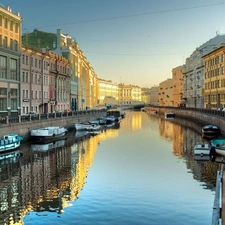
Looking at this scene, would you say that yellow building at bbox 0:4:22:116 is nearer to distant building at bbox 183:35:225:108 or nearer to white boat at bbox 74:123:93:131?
white boat at bbox 74:123:93:131

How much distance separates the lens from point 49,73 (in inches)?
3093

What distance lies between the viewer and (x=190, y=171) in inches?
1223

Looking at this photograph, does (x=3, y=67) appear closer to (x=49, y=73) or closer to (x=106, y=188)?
(x=49, y=73)

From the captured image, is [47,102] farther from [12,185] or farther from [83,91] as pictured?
[12,185]

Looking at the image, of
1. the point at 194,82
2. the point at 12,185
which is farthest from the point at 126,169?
the point at 194,82

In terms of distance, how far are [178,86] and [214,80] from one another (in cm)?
8116

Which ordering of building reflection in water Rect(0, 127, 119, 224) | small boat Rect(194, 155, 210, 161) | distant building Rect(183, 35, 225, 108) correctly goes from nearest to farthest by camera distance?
building reflection in water Rect(0, 127, 119, 224), small boat Rect(194, 155, 210, 161), distant building Rect(183, 35, 225, 108)

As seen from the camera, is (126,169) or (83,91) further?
(83,91)

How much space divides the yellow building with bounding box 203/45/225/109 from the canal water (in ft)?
146

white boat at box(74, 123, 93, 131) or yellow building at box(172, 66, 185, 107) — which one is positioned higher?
yellow building at box(172, 66, 185, 107)

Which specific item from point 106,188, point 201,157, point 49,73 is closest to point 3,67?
point 49,73

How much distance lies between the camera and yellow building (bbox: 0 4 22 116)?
56.7 m

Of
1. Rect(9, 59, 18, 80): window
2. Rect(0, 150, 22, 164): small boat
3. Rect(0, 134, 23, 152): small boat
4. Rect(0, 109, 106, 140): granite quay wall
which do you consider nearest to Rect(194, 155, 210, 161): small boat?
Rect(0, 150, 22, 164): small boat

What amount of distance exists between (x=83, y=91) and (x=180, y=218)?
10147cm
